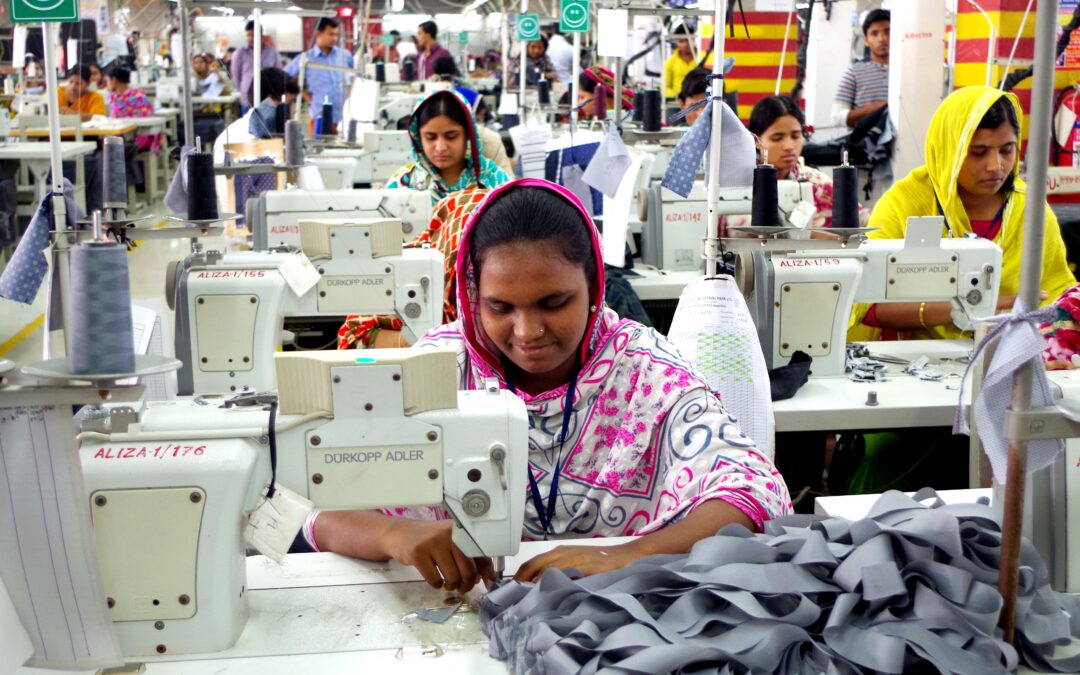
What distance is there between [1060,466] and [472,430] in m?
0.70

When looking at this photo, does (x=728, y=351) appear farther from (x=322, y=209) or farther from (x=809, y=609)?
(x=322, y=209)

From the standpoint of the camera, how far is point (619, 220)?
10.6ft

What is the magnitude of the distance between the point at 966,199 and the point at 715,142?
126cm

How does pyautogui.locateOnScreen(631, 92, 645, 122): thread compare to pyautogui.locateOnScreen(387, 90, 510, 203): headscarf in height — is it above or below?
above

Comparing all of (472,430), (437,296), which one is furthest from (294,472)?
(437,296)

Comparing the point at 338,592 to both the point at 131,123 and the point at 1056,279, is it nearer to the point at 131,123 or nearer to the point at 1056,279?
the point at 1056,279

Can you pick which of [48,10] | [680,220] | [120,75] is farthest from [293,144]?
[120,75]

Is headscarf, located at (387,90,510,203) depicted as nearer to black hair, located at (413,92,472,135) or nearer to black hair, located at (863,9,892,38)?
black hair, located at (413,92,472,135)

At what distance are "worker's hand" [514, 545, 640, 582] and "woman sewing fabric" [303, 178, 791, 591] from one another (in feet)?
0.12

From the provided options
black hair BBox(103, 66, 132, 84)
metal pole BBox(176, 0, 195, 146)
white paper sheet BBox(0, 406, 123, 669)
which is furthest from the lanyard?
A: black hair BBox(103, 66, 132, 84)

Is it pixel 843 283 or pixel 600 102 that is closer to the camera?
pixel 843 283

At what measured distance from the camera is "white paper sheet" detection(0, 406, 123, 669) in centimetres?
125

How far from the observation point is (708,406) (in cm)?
170

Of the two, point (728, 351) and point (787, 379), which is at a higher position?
point (728, 351)
